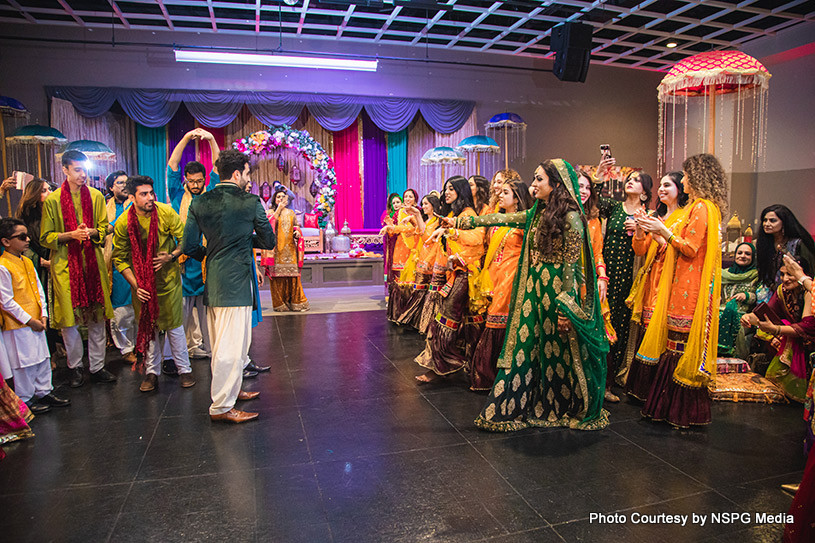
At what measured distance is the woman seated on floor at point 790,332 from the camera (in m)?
3.44

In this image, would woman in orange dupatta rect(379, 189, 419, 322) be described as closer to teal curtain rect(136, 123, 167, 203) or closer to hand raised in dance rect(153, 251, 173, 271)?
hand raised in dance rect(153, 251, 173, 271)

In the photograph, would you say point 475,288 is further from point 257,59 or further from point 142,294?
point 257,59

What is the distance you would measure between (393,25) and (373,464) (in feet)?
28.8

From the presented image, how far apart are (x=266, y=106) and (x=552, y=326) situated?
27.2 feet

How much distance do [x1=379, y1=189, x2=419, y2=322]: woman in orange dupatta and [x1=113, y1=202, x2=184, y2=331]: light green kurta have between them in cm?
263

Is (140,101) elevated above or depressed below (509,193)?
above

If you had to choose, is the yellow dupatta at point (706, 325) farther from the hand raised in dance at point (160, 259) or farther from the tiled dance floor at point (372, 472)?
the hand raised in dance at point (160, 259)

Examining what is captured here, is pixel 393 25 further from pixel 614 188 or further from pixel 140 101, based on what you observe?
pixel 614 188

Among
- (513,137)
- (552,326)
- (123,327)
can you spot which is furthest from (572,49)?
(123,327)

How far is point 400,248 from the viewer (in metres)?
6.50

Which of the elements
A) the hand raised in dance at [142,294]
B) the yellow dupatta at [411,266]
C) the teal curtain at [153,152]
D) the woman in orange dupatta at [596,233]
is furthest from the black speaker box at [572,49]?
the teal curtain at [153,152]

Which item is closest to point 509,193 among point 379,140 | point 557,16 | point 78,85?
point 557,16

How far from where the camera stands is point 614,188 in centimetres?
→ 1155

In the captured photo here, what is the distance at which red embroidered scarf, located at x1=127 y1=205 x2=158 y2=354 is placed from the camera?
3.75m
